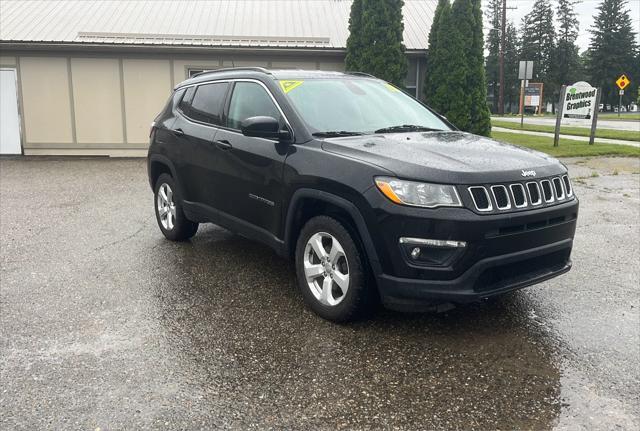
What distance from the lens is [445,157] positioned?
13.0 feet

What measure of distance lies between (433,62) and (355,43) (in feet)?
7.31

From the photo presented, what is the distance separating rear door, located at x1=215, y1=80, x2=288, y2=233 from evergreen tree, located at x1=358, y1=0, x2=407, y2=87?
10.5 meters

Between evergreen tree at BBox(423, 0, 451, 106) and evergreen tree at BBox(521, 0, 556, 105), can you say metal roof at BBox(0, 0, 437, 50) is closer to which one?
evergreen tree at BBox(423, 0, 451, 106)

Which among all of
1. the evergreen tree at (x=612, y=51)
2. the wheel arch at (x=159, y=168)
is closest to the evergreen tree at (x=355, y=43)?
the wheel arch at (x=159, y=168)

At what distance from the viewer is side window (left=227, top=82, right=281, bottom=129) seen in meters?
4.95

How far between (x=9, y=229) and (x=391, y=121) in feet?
17.1

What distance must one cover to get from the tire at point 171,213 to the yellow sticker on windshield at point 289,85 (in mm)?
1872

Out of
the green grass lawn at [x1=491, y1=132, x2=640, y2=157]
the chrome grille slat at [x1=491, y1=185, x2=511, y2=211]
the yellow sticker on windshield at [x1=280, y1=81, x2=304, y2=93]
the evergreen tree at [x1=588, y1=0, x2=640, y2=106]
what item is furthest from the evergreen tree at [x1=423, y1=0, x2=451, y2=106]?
the evergreen tree at [x1=588, y1=0, x2=640, y2=106]

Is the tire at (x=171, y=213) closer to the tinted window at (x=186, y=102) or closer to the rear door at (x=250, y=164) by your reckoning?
the tinted window at (x=186, y=102)

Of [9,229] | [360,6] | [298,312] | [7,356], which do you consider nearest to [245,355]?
[298,312]

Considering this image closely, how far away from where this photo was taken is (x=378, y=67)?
15359 millimetres

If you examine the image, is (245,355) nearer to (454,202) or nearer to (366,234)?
(366,234)

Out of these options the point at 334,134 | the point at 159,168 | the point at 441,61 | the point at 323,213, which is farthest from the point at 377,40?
the point at 323,213

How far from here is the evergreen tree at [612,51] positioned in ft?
237
